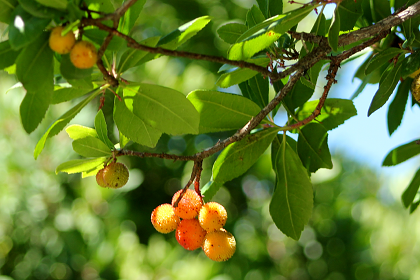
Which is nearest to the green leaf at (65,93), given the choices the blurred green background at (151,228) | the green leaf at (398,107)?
the green leaf at (398,107)

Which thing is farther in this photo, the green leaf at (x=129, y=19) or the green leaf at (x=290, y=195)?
the green leaf at (x=290, y=195)

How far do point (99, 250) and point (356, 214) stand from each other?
66.0 inches

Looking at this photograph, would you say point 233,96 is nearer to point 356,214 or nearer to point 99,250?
point 99,250

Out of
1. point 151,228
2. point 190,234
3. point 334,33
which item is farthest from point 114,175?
point 151,228

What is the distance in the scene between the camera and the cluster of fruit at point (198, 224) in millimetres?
841

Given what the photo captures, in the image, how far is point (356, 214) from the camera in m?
2.46

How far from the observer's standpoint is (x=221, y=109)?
2.91 ft

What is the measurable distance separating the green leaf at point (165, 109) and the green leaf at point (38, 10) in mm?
235

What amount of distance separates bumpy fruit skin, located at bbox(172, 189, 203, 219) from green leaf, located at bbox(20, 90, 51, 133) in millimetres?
387

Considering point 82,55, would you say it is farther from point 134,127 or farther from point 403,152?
point 403,152

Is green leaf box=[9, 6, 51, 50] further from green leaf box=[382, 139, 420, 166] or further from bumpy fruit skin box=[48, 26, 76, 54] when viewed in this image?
green leaf box=[382, 139, 420, 166]

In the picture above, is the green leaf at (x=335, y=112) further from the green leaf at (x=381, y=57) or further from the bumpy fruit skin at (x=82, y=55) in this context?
the bumpy fruit skin at (x=82, y=55)

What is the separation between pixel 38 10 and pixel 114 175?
0.44m

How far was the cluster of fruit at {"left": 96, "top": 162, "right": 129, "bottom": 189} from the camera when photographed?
864mm
